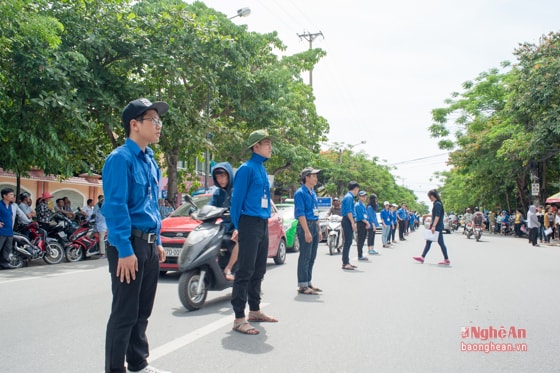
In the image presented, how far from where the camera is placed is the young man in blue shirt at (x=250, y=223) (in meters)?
4.88

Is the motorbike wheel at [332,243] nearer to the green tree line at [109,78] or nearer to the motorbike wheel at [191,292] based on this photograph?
the green tree line at [109,78]

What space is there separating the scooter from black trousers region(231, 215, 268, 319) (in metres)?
1.04

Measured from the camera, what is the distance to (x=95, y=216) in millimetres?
13203

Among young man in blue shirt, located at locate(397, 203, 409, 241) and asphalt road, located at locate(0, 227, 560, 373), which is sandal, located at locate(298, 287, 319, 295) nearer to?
asphalt road, located at locate(0, 227, 560, 373)

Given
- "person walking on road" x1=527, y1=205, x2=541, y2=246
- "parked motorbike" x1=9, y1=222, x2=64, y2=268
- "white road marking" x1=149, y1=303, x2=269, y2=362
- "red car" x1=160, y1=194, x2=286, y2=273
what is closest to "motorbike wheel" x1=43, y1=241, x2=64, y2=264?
"parked motorbike" x1=9, y1=222, x2=64, y2=268

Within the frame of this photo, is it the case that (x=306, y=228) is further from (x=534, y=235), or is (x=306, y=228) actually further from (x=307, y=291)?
(x=534, y=235)

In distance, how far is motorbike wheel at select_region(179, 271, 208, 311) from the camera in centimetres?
579

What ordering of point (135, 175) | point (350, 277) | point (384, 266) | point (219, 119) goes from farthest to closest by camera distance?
point (219, 119) → point (384, 266) → point (350, 277) → point (135, 175)

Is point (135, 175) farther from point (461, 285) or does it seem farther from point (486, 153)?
point (486, 153)

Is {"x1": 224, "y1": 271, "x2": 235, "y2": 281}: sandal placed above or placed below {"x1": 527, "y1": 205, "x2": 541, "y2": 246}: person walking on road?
below

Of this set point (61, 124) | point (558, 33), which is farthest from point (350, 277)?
point (558, 33)

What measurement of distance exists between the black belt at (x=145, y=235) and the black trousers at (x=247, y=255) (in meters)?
1.82

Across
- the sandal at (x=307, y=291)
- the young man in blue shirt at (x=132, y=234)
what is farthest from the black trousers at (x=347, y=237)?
the young man in blue shirt at (x=132, y=234)

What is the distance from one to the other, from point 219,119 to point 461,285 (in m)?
16.2
